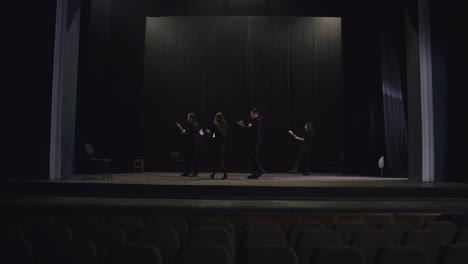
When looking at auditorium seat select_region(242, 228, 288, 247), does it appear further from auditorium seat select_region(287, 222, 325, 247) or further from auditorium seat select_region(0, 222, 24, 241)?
auditorium seat select_region(0, 222, 24, 241)

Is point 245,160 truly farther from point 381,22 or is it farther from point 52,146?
point 52,146

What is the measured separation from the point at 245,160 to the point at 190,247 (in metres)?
12.0

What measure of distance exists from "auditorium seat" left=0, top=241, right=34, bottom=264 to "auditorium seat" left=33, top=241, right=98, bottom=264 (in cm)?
5

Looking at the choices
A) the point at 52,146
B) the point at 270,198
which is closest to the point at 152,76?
the point at 52,146

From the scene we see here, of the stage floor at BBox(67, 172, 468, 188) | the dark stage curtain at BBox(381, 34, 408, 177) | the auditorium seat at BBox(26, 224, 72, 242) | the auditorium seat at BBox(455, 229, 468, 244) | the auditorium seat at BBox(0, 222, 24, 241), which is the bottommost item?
the auditorium seat at BBox(455, 229, 468, 244)

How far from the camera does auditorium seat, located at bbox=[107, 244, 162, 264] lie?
96.0 inches

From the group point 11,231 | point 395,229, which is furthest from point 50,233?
point 395,229

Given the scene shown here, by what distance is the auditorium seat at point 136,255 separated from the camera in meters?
2.44

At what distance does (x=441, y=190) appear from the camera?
7.48 meters

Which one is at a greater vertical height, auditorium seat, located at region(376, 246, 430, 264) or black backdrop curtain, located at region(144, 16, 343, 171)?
black backdrop curtain, located at region(144, 16, 343, 171)

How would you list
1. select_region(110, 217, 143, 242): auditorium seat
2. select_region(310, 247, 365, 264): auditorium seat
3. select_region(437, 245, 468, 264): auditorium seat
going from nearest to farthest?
select_region(310, 247, 365, 264): auditorium seat
select_region(437, 245, 468, 264): auditorium seat
select_region(110, 217, 143, 242): auditorium seat

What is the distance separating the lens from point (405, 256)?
244 centimetres

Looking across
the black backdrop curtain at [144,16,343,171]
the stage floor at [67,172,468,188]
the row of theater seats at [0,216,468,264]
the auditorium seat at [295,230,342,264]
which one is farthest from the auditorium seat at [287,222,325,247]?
the black backdrop curtain at [144,16,343,171]

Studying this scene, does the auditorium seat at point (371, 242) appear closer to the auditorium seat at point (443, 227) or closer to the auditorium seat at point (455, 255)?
the auditorium seat at point (455, 255)
